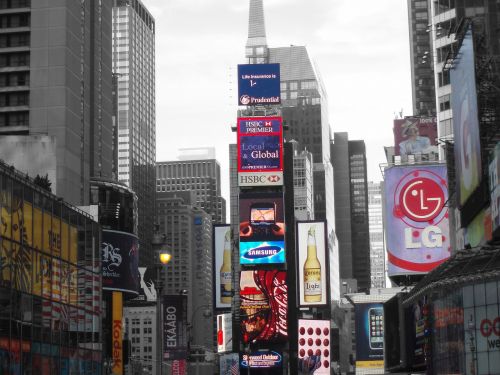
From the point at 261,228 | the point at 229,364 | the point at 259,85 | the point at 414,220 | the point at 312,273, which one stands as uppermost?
the point at 259,85

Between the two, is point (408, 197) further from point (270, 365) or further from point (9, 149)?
Result: point (270, 365)

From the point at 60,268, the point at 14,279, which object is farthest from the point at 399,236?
the point at 14,279

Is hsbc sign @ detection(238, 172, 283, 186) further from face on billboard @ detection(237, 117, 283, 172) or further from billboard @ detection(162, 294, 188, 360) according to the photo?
billboard @ detection(162, 294, 188, 360)

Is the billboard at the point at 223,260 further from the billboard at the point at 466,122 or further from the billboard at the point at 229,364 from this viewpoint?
the billboard at the point at 466,122

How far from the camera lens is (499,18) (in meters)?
96.2

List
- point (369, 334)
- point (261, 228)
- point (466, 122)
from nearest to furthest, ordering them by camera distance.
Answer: point (466, 122)
point (369, 334)
point (261, 228)

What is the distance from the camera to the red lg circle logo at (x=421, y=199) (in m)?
92.4

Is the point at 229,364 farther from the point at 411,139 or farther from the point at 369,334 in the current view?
the point at 411,139

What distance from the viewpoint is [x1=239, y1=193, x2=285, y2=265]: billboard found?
14912 cm

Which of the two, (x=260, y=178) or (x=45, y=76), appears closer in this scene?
(x=45, y=76)

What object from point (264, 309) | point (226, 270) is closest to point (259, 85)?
point (226, 270)

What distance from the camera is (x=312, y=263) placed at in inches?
6393

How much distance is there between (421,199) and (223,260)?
76.8 m

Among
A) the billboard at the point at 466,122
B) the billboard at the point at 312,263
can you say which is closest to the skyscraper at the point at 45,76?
the billboard at the point at 312,263
